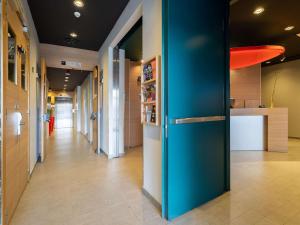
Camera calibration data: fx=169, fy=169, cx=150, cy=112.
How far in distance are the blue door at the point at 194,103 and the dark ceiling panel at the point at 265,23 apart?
5.39 ft

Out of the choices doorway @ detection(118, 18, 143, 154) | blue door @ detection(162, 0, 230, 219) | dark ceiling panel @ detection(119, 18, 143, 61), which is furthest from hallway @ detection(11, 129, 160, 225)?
dark ceiling panel @ detection(119, 18, 143, 61)

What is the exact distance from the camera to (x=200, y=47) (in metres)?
2.27

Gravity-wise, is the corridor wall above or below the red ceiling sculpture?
below

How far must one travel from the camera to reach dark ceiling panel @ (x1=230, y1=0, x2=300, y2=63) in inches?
140

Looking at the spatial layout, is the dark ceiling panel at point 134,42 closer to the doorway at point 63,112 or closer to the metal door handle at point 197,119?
the metal door handle at point 197,119

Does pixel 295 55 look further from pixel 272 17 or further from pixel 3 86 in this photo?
pixel 3 86

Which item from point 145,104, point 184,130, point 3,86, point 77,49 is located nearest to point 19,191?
point 3,86

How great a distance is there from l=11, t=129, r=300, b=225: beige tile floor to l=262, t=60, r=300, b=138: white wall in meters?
4.93

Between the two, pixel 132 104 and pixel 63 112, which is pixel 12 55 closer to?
pixel 132 104

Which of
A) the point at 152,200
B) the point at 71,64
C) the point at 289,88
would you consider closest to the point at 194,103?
the point at 152,200

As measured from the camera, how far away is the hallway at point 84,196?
1.97 metres

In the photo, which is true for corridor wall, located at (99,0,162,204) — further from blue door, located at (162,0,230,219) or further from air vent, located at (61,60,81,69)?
air vent, located at (61,60,81,69)

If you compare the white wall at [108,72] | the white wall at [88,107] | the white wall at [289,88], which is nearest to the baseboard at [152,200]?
the white wall at [108,72]

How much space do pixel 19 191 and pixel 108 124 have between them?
2517 millimetres
